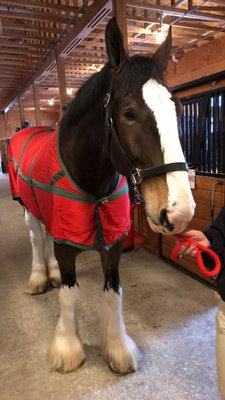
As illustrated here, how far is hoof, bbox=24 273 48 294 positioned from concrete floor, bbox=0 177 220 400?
5 cm

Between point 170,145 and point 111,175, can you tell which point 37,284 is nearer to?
point 111,175

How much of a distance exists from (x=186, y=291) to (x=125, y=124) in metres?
1.63

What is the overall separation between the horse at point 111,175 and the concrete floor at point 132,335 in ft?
0.32

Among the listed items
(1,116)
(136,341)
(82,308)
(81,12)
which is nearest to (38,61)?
(81,12)

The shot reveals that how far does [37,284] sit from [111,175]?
136cm

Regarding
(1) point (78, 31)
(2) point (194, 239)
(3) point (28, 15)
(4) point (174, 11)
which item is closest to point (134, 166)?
(2) point (194, 239)

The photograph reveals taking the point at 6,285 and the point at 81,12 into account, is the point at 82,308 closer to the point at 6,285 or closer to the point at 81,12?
the point at 6,285

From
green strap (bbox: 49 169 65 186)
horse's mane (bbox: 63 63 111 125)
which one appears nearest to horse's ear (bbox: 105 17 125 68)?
horse's mane (bbox: 63 63 111 125)


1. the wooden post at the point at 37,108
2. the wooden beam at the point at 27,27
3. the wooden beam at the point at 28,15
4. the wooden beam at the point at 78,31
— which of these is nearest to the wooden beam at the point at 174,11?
the wooden beam at the point at 78,31

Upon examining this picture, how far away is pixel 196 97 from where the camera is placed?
86.4 inches

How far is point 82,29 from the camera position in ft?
9.95

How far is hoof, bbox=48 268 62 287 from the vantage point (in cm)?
243

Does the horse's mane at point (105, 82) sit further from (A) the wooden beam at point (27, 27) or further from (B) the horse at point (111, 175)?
(A) the wooden beam at point (27, 27)

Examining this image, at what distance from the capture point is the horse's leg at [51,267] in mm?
2439
